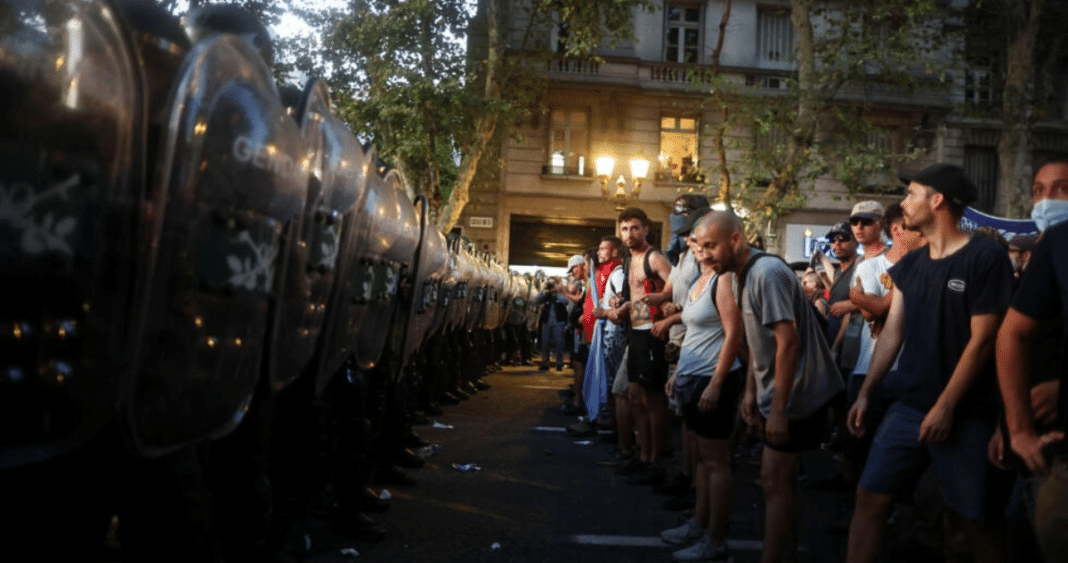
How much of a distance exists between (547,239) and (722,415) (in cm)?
2451

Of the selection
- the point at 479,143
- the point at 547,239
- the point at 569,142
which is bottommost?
the point at 547,239

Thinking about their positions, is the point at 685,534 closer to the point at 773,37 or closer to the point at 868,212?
the point at 868,212

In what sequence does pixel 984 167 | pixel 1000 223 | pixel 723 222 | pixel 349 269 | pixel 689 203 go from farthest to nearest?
1. pixel 984 167
2. pixel 1000 223
3. pixel 689 203
4. pixel 723 222
5. pixel 349 269

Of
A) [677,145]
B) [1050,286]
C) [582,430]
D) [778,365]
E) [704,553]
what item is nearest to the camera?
[1050,286]

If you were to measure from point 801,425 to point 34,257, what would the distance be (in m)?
3.38

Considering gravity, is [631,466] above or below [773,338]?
below

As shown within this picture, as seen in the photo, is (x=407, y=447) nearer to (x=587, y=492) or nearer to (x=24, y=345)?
(x=587, y=492)

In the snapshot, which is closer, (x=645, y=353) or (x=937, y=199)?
(x=937, y=199)

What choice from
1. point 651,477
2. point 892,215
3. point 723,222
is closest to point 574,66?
point 651,477

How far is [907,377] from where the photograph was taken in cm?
388

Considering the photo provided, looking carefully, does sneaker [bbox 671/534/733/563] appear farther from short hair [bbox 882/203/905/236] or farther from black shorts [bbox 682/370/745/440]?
A: short hair [bbox 882/203/905/236]

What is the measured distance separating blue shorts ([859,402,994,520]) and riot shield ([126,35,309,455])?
232cm

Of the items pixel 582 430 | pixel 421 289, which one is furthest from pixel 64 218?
pixel 582 430

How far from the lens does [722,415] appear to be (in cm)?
527
